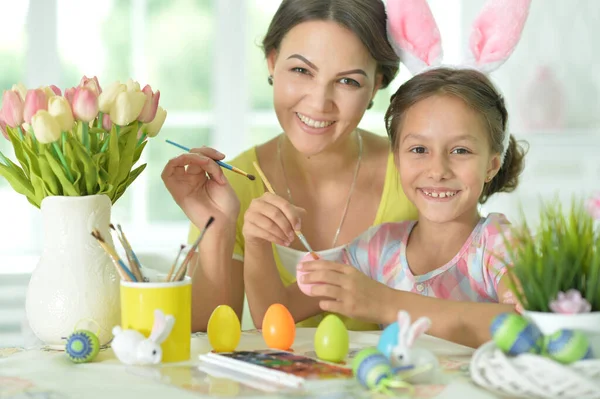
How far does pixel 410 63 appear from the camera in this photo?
1705mm

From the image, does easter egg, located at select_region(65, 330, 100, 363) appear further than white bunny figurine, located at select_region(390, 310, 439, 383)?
Yes

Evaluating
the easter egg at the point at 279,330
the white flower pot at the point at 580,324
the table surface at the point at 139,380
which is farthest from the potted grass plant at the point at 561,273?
the easter egg at the point at 279,330

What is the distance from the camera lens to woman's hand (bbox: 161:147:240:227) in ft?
5.05

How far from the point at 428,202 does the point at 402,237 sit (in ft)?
0.59

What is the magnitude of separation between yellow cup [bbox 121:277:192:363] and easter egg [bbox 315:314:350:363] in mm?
194

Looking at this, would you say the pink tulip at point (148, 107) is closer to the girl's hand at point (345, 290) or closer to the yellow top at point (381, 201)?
the girl's hand at point (345, 290)

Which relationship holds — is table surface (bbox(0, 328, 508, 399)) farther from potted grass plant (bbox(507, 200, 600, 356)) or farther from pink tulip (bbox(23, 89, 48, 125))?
pink tulip (bbox(23, 89, 48, 125))

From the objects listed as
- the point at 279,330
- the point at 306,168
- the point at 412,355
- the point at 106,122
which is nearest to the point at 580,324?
the point at 412,355

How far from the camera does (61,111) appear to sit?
3.94 feet

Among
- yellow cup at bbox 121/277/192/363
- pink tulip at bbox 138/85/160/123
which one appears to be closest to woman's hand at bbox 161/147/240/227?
pink tulip at bbox 138/85/160/123

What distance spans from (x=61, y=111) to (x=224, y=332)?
0.41 meters

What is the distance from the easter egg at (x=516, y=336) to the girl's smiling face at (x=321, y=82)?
2.76ft

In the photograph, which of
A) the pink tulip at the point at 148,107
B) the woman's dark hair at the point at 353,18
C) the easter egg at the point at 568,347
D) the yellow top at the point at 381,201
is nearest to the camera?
the easter egg at the point at 568,347

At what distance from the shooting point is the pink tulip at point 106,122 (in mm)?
1270
